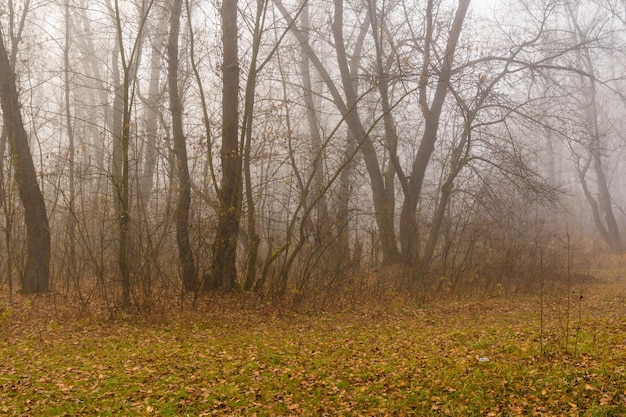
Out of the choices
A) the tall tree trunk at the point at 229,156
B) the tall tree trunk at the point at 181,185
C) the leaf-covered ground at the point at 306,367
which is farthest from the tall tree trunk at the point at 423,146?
the tall tree trunk at the point at 181,185

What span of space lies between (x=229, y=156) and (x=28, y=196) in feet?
13.3

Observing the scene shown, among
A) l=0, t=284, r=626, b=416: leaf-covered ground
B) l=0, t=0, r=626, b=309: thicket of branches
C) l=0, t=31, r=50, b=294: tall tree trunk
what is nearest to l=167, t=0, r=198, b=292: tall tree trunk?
l=0, t=0, r=626, b=309: thicket of branches

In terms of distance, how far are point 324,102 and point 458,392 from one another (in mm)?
22793

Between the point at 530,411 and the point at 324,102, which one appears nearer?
the point at 530,411

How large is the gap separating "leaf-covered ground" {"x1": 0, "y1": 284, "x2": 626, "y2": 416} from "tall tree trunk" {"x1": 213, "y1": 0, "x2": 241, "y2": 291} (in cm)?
153

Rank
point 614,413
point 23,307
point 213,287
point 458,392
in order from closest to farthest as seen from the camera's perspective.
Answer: point 614,413 < point 458,392 < point 23,307 < point 213,287

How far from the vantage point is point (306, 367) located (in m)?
7.40

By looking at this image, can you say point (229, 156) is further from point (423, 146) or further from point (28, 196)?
point (423, 146)

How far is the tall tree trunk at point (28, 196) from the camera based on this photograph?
38.6ft

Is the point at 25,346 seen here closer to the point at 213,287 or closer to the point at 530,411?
the point at 213,287

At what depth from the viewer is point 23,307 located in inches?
430

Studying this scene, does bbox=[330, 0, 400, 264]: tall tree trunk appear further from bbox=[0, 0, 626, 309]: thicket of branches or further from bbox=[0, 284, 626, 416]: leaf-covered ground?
bbox=[0, 284, 626, 416]: leaf-covered ground

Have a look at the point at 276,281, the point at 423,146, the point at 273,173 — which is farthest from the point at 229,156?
the point at 423,146

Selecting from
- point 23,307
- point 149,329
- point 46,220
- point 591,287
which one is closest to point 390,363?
point 149,329
